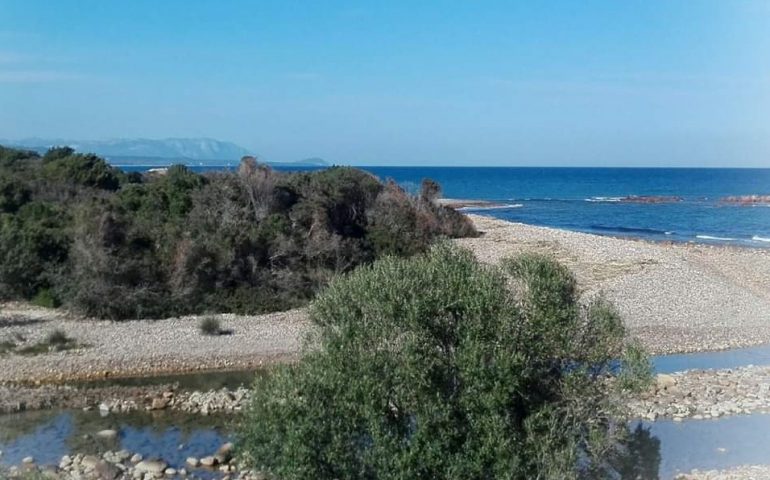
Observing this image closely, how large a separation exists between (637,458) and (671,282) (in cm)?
2629

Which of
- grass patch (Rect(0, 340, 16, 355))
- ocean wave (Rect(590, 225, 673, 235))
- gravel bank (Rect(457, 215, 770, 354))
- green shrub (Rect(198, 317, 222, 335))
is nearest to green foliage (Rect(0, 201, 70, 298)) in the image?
grass patch (Rect(0, 340, 16, 355))

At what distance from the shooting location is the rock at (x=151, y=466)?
17.6 meters

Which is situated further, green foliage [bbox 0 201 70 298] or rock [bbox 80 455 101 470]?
green foliage [bbox 0 201 70 298]

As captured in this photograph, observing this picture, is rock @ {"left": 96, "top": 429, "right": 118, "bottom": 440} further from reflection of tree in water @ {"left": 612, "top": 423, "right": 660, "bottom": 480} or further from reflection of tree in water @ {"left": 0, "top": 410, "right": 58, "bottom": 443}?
reflection of tree in water @ {"left": 612, "top": 423, "right": 660, "bottom": 480}

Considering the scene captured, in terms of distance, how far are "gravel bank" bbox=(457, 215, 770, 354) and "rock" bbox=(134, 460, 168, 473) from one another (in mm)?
10873

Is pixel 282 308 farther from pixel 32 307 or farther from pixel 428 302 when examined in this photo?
pixel 428 302

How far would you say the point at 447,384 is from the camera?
13.4 m

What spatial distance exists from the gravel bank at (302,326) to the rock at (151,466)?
6.25 meters

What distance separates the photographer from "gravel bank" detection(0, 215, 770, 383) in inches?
1011

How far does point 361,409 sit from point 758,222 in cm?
7181

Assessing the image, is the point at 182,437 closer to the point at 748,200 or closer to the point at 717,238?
the point at 717,238

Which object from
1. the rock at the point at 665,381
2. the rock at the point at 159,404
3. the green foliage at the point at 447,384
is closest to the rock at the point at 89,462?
the rock at the point at 159,404

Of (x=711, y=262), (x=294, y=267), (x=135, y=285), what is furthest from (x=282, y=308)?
(x=711, y=262)

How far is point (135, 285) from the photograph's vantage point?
32.3 m
